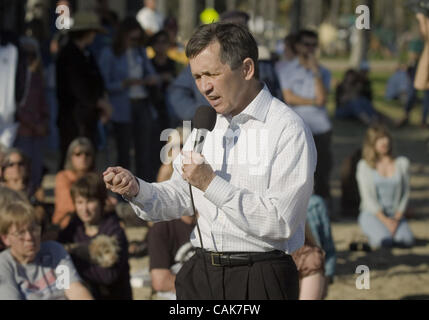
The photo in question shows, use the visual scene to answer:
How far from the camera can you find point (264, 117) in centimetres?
359

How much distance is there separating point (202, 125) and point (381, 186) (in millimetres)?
6076

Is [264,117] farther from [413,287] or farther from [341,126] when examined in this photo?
[341,126]

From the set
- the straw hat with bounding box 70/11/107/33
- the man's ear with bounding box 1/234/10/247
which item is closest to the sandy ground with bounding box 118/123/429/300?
the man's ear with bounding box 1/234/10/247

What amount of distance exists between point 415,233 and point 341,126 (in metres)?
10.2

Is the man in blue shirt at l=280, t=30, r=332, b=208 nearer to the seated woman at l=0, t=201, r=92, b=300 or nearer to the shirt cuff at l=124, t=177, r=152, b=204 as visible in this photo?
the seated woman at l=0, t=201, r=92, b=300

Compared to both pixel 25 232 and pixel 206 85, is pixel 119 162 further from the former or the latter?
pixel 206 85

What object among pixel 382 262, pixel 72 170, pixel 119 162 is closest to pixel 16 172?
pixel 72 170

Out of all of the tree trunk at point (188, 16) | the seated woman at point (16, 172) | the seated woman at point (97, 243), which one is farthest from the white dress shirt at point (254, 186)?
the tree trunk at point (188, 16)

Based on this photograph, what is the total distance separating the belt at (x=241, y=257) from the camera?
12.0 feet

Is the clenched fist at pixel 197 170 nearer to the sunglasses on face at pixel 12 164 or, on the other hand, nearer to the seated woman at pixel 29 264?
the seated woman at pixel 29 264

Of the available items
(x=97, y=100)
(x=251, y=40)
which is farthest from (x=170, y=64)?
(x=251, y=40)

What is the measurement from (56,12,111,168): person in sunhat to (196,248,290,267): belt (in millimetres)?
5610

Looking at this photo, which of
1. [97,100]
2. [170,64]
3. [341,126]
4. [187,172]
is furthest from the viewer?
[341,126]

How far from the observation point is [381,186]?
9.52m
